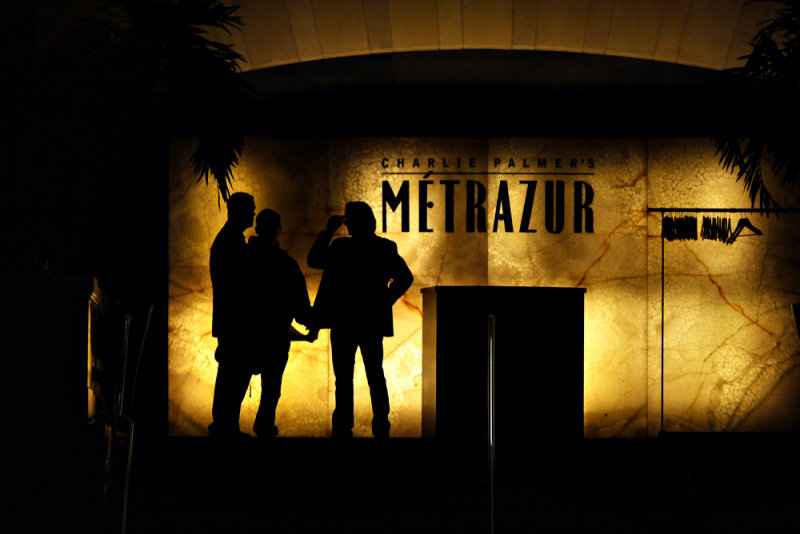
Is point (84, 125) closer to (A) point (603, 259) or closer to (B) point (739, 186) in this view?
(A) point (603, 259)

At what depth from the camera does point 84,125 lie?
20.5ft

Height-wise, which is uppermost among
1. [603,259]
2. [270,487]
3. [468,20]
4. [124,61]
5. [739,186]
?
[468,20]

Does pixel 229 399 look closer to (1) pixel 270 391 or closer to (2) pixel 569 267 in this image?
(1) pixel 270 391

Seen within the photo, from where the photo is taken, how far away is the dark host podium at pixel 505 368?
6.80 m

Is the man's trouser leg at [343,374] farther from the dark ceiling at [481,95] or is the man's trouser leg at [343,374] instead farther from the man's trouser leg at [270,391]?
the dark ceiling at [481,95]

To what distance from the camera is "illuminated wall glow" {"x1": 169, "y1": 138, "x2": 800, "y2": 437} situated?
27.2 feet

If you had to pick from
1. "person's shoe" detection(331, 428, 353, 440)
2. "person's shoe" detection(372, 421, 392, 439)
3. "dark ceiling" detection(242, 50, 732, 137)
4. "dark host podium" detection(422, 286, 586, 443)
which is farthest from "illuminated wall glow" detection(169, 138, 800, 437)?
"person's shoe" detection(372, 421, 392, 439)

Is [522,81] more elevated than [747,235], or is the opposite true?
[522,81]

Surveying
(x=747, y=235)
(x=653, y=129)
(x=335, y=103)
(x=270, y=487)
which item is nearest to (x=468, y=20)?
(x=335, y=103)

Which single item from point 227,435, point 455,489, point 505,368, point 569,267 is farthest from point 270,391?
point 569,267

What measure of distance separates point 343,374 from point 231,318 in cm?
84

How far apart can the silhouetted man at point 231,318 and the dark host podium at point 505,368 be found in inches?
56.2

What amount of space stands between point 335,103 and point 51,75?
2.90 metres

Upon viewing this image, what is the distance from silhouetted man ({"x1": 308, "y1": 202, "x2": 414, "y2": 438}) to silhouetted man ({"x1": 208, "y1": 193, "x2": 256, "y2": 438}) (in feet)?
1.96
